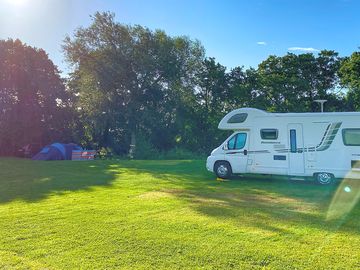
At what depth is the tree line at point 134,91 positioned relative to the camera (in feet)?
90.1

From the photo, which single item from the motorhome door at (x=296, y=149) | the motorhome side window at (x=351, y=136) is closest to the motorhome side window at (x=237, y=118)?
the motorhome door at (x=296, y=149)

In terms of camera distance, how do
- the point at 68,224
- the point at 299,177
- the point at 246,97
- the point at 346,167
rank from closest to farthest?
1. the point at 68,224
2. the point at 346,167
3. the point at 299,177
4. the point at 246,97

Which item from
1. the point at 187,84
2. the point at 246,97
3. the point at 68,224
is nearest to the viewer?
the point at 68,224

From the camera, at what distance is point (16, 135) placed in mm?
28281

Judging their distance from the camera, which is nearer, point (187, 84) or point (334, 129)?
point (334, 129)

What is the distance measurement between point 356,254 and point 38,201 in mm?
6901

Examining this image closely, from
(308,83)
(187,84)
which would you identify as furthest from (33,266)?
(187,84)

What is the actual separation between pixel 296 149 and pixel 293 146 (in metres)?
0.13

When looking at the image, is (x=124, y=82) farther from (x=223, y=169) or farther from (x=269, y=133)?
(x=269, y=133)

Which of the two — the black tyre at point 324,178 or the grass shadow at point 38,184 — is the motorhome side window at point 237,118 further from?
the grass shadow at point 38,184

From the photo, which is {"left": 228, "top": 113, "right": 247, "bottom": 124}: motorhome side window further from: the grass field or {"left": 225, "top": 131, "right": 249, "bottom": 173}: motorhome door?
the grass field

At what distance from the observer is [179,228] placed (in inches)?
227

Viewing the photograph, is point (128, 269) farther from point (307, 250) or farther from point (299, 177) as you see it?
point (299, 177)

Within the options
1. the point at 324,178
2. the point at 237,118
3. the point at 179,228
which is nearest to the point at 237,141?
the point at 237,118
